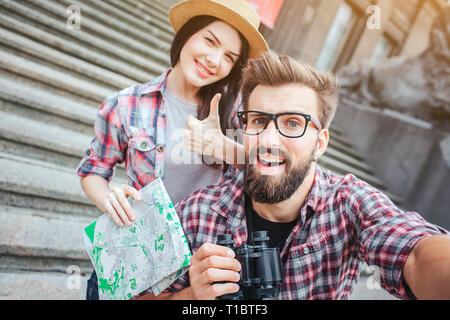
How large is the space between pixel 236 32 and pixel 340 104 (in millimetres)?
5819

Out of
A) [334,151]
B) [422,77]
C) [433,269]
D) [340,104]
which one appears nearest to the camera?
[433,269]

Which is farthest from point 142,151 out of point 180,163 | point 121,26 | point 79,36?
point 121,26

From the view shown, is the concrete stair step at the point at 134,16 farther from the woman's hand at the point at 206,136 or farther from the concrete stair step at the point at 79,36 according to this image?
the woman's hand at the point at 206,136

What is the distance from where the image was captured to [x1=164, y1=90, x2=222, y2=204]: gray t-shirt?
166 cm

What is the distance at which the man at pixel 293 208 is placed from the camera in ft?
3.55

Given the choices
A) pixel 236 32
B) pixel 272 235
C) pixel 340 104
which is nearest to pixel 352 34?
pixel 340 104

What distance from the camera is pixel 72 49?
393 centimetres

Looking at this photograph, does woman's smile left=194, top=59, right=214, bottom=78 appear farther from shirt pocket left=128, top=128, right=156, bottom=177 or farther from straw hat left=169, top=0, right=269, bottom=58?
shirt pocket left=128, top=128, right=156, bottom=177

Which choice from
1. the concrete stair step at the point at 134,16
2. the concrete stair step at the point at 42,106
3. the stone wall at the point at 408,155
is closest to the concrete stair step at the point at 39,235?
the concrete stair step at the point at 42,106

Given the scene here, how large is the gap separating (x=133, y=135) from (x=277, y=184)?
0.81 metres

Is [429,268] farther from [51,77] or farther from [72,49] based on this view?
[72,49]

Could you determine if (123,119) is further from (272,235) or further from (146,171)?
(272,235)

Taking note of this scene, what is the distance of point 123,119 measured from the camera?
159cm

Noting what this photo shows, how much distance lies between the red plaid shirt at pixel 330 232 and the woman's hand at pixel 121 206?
330mm
